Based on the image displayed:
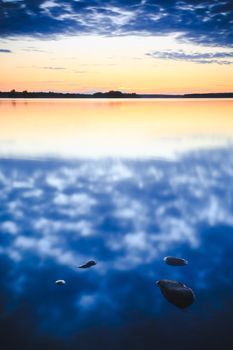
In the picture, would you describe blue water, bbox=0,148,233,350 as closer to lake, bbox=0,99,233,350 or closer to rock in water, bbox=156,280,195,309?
lake, bbox=0,99,233,350

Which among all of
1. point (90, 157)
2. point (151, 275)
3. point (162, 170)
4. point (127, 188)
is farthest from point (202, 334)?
point (90, 157)

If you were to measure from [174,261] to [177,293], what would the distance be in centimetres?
118

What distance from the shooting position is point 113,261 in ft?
22.0

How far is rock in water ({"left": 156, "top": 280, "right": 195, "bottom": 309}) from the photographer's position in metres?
5.29

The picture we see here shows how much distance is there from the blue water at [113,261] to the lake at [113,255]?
0.06 feet

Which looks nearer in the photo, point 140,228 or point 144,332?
point 144,332

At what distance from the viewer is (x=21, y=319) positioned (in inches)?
191

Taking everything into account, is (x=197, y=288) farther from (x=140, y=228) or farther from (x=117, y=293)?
(x=140, y=228)

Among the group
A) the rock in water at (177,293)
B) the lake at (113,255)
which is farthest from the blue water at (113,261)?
the rock in water at (177,293)

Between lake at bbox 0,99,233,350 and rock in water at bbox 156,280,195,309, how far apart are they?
0.12 metres

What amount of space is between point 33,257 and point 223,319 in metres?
3.61

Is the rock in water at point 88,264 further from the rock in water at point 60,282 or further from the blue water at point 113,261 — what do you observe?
the rock in water at point 60,282

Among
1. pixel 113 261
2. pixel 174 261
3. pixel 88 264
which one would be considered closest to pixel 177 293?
pixel 174 261

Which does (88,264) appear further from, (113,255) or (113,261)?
(113,255)
